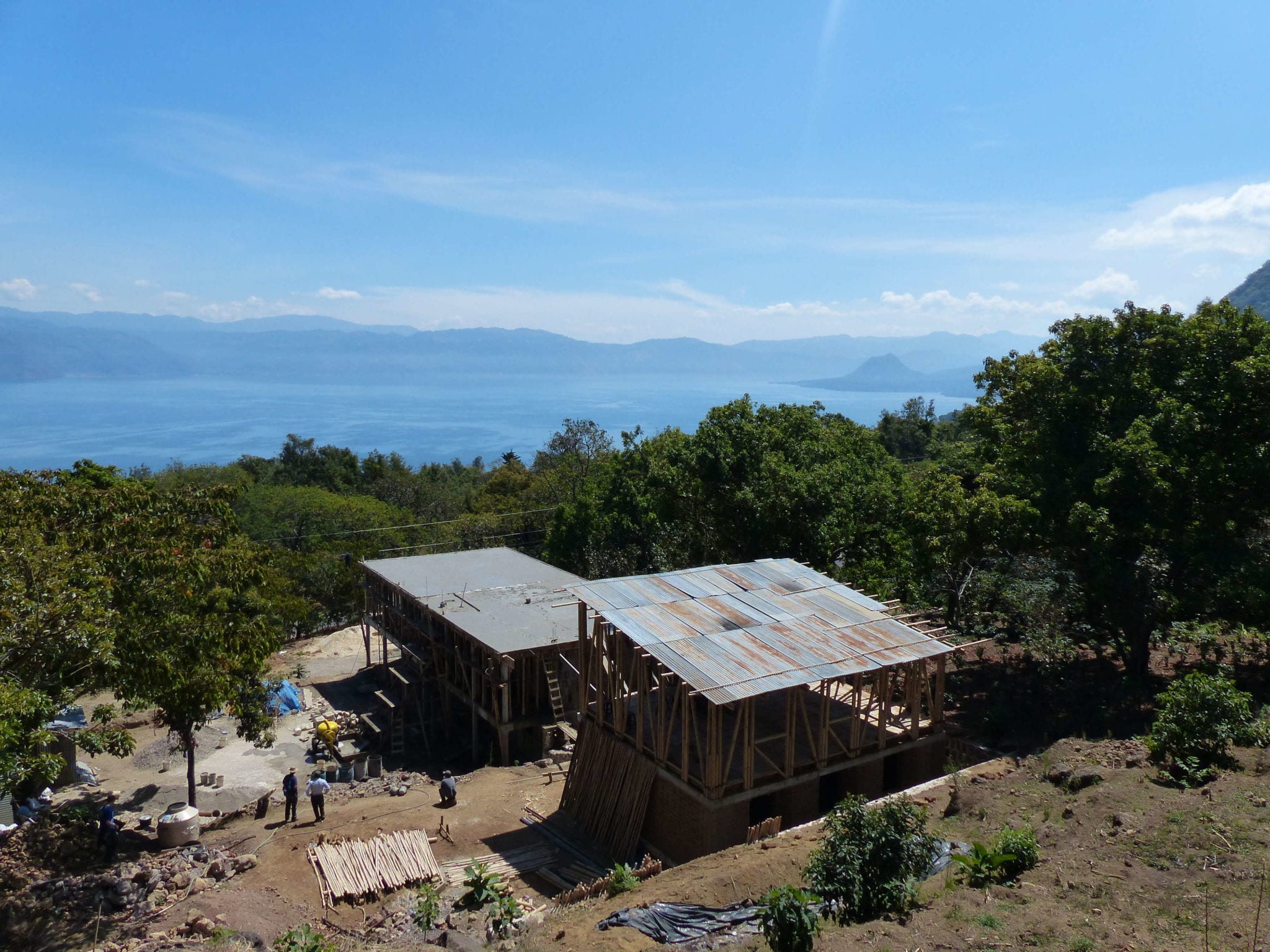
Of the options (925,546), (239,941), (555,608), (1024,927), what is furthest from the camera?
(555,608)

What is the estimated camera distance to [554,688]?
23328 mm

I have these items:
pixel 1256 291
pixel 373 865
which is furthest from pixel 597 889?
pixel 1256 291

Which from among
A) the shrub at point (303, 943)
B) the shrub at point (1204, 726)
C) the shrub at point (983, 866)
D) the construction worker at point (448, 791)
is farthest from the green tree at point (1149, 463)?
the shrub at point (303, 943)

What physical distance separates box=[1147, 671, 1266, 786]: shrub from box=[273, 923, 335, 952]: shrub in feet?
44.0

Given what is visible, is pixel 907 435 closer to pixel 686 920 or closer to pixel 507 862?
pixel 507 862

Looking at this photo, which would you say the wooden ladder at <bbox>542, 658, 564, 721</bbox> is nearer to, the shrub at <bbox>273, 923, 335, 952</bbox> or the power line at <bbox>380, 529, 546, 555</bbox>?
the shrub at <bbox>273, 923, 335, 952</bbox>

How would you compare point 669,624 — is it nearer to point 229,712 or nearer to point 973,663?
point 229,712

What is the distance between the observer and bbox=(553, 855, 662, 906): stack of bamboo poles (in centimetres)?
1373

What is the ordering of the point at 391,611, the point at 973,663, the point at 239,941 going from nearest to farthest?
the point at 239,941, the point at 973,663, the point at 391,611

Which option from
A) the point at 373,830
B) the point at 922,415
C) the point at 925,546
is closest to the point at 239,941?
the point at 373,830

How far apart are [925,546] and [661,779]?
30.7 ft

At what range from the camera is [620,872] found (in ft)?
44.9

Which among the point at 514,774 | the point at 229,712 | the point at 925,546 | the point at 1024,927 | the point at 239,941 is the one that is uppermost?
the point at 925,546

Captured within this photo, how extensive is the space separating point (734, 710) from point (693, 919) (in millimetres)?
6381
